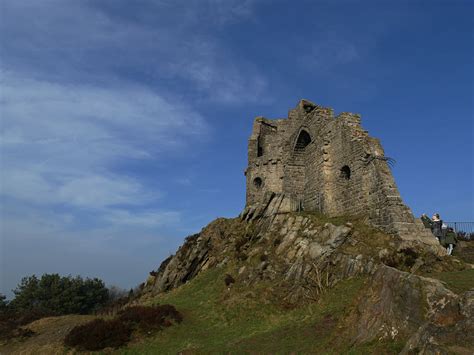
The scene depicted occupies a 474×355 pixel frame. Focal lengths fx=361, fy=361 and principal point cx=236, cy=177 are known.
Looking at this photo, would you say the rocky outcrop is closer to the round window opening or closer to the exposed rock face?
the exposed rock face

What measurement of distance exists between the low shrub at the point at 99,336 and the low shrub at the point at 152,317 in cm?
49

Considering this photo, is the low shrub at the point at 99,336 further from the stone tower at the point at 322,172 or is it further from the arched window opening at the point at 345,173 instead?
the arched window opening at the point at 345,173

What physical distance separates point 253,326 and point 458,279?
7949mm

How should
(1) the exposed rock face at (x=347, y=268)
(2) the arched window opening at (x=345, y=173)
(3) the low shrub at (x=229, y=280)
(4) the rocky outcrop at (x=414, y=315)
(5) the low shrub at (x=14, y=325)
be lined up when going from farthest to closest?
(2) the arched window opening at (x=345, y=173)
(3) the low shrub at (x=229, y=280)
(5) the low shrub at (x=14, y=325)
(1) the exposed rock face at (x=347, y=268)
(4) the rocky outcrop at (x=414, y=315)

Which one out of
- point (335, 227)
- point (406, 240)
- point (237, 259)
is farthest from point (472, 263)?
point (237, 259)

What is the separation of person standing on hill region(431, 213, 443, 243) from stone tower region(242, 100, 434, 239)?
2.21 metres

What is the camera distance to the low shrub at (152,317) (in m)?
16.2

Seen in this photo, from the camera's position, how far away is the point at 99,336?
15305 mm

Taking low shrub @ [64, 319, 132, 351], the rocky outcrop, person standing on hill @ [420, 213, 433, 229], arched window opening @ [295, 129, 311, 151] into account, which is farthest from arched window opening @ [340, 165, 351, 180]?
low shrub @ [64, 319, 132, 351]

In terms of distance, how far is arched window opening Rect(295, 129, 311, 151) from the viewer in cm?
2846

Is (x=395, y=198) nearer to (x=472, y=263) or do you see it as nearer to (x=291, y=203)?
(x=472, y=263)

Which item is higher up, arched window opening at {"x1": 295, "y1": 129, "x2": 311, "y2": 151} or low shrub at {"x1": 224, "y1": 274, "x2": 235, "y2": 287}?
arched window opening at {"x1": 295, "y1": 129, "x2": 311, "y2": 151}

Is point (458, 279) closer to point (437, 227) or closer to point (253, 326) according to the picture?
point (437, 227)

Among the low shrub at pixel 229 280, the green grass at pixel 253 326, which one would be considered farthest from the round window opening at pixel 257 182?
the green grass at pixel 253 326
